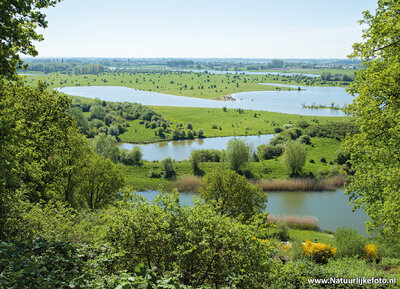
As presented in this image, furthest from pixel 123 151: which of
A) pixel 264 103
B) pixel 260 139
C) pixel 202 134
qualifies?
pixel 264 103

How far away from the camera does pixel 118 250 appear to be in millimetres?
10211

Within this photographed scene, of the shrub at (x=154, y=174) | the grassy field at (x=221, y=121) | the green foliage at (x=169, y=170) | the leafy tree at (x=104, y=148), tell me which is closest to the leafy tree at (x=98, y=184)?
the shrub at (x=154, y=174)

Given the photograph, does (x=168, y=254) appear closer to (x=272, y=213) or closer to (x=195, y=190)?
Answer: (x=272, y=213)

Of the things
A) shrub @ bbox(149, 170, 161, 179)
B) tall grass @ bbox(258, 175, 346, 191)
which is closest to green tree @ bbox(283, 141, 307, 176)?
tall grass @ bbox(258, 175, 346, 191)

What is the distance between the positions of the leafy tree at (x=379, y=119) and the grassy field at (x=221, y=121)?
79438 millimetres

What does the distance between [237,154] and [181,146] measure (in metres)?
29.4

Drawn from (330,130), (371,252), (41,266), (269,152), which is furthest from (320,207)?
(41,266)

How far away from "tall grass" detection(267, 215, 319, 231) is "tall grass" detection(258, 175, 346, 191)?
12.1 metres

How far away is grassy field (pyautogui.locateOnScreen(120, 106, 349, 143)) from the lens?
318 feet

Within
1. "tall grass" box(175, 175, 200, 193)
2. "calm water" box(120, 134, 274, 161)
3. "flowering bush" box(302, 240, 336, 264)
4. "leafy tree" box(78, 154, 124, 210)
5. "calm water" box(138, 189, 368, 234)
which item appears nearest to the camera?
"flowering bush" box(302, 240, 336, 264)

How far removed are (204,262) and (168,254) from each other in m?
1.25

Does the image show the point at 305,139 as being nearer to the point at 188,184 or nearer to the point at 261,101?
the point at 188,184

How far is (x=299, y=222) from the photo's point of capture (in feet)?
134

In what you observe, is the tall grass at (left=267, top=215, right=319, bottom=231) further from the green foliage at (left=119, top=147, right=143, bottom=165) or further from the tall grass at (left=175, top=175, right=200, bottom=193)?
the green foliage at (left=119, top=147, right=143, bottom=165)
